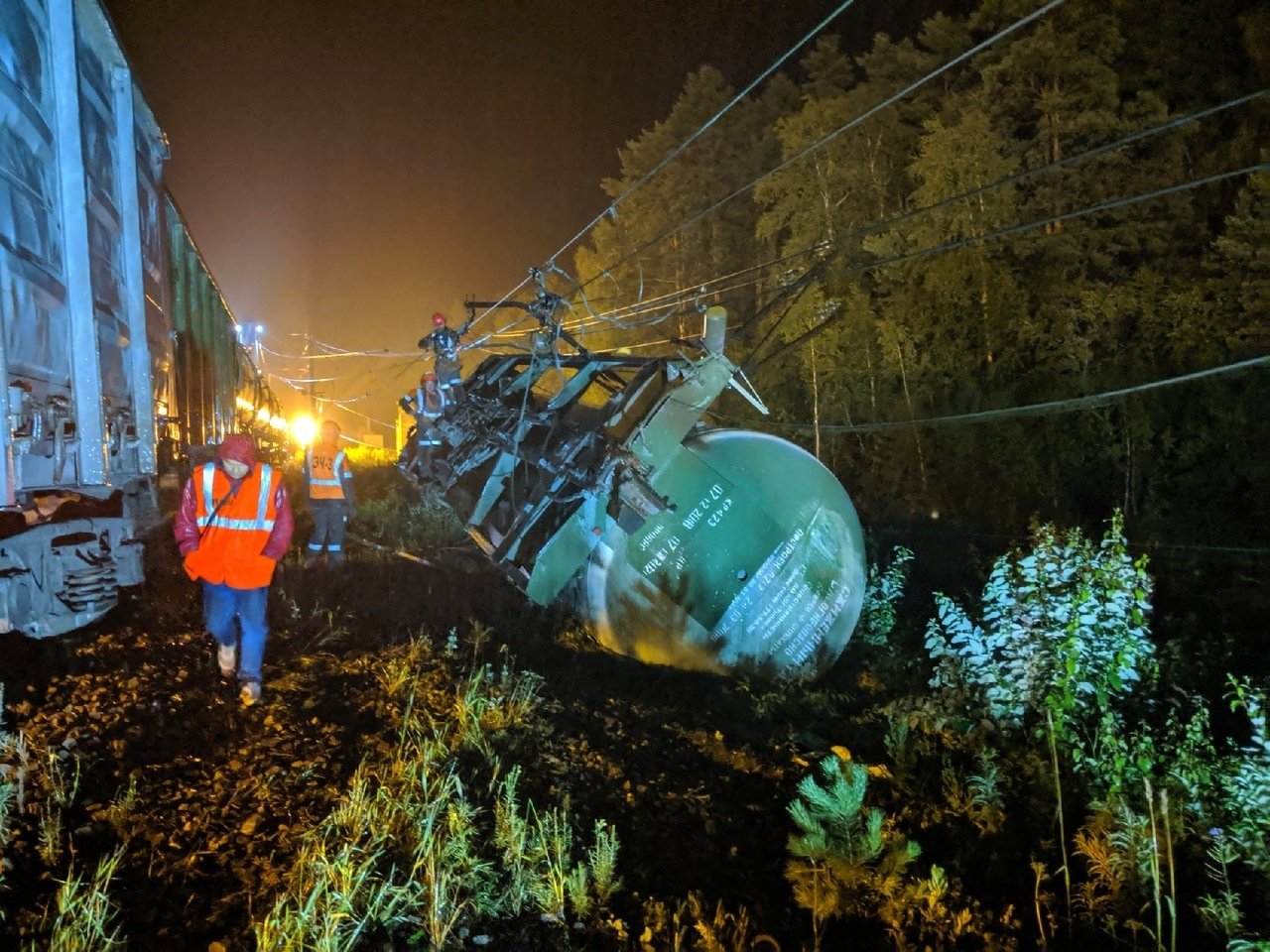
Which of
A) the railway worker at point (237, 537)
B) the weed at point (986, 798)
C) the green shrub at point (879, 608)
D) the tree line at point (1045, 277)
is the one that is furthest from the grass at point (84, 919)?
the tree line at point (1045, 277)

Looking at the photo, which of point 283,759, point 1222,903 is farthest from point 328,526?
point 1222,903

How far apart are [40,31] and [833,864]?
235 inches

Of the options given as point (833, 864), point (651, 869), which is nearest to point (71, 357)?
point (651, 869)

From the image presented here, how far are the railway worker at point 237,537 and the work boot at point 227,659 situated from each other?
0.52 ft

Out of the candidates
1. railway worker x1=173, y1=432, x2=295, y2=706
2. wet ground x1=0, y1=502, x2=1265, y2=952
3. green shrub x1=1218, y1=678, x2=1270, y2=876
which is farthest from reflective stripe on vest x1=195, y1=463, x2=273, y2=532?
green shrub x1=1218, y1=678, x2=1270, y2=876

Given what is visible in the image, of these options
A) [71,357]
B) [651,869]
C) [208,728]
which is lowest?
[651,869]

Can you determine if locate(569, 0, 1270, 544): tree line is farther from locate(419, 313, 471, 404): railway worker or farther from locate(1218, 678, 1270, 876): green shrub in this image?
locate(1218, 678, 1270, 876): green shrub

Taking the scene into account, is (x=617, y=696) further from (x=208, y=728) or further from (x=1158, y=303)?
(x=1158, y=303)

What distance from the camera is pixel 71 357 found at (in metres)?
4.77

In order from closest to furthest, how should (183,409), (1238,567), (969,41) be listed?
1. (183,409)
2. (1238,567)
3. (969,41)

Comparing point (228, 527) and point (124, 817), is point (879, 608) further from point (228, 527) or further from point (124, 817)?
point (124, 817)

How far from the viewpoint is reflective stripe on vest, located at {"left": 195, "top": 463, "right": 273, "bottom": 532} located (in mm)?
4445

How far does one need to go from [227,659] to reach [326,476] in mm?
4703

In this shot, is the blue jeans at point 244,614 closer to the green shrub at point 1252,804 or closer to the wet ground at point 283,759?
the wet ground at point 283,759
